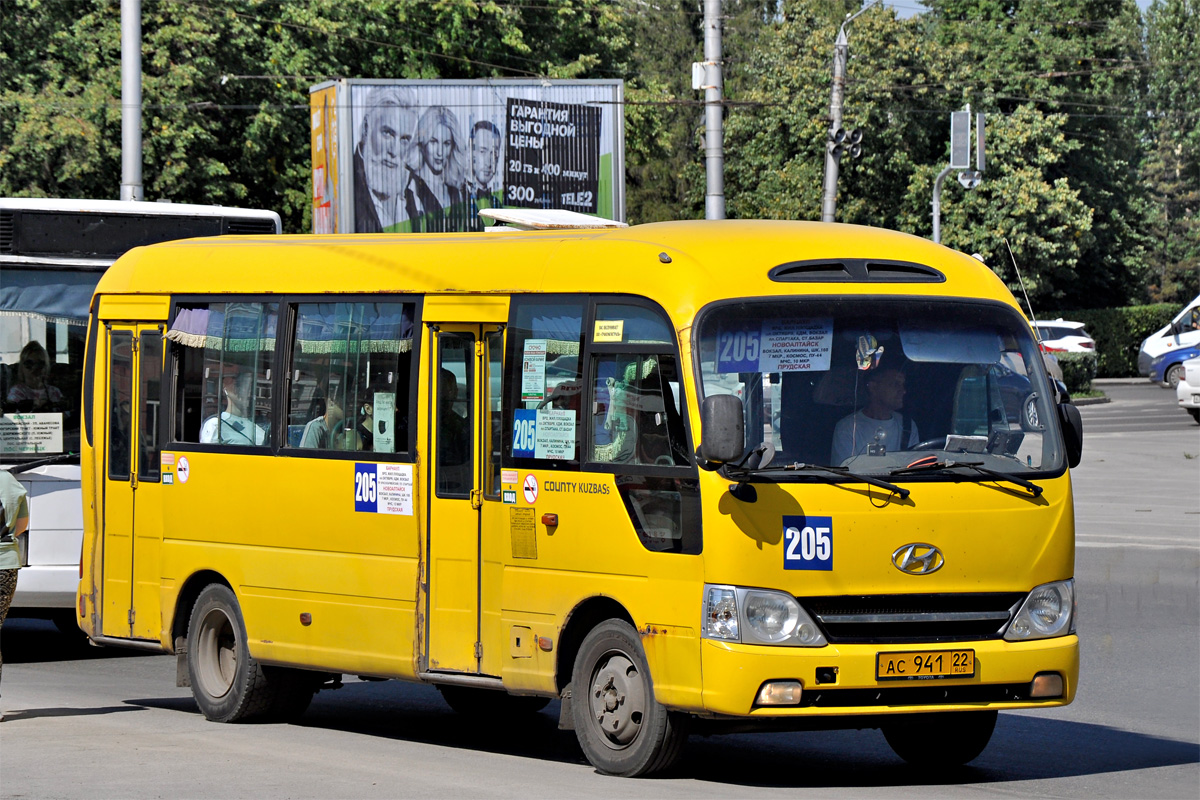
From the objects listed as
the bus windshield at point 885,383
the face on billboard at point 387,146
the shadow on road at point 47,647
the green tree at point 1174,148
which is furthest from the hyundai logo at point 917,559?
the green tree at point 1174,148

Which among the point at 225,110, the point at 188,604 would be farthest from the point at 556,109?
the point at 188,604

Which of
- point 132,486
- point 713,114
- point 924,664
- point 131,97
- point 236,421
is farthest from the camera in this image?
point 713,114

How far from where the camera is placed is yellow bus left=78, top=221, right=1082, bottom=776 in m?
7.92

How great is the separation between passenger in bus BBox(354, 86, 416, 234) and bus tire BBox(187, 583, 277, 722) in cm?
2424

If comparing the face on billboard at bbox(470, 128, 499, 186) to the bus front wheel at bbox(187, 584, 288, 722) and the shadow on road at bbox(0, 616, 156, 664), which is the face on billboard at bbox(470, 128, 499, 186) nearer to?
the shadow on road at bbox(0, 616, 156, 664)

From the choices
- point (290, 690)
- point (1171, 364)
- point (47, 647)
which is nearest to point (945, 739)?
point (290, 690)

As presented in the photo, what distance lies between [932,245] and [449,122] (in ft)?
91.1

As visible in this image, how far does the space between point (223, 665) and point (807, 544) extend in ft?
14.7

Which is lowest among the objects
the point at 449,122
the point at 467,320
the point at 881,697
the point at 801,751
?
the point at 801,751

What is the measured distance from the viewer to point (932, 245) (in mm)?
8852

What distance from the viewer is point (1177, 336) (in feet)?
175

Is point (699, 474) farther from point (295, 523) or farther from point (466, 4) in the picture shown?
point (466, 4)

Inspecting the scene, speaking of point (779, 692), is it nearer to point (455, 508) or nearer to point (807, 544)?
point (807, 544)

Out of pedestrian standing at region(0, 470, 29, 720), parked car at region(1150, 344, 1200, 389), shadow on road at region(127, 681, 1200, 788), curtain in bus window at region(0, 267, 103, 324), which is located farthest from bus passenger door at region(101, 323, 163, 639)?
parked car at region(1150, 344, 1200, 389)
